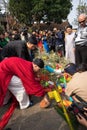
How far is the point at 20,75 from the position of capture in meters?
5.48

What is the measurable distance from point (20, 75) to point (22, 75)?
46mm

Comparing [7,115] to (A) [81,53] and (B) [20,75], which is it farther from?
(A) [81,53]

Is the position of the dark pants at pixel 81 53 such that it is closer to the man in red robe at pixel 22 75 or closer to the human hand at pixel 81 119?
the man in red robe at pixel 22 75

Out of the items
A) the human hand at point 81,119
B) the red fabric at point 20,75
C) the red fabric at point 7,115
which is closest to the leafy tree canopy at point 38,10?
the red fabric at point 7,115

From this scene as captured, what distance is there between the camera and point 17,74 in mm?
5559

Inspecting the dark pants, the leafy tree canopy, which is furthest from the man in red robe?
the leafy tree canopy

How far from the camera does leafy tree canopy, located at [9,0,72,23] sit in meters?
43.6

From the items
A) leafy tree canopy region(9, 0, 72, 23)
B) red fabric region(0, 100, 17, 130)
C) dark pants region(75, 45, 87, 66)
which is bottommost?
leafy tree canopy region(9, 0, 72, 23)

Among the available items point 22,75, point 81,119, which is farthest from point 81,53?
point 81,119

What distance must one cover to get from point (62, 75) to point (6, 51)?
67.8 inches

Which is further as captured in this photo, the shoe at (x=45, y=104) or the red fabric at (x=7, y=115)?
the shoe at (x=45, y=104)

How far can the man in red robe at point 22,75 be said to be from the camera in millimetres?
5391

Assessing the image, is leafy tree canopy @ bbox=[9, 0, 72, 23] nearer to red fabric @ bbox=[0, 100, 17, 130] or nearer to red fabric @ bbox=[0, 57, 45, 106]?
red fabric @ bbox=[0, 100, 17, 130]

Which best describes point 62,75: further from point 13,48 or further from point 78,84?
point 78,84
